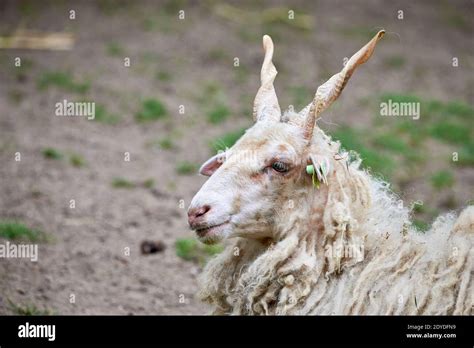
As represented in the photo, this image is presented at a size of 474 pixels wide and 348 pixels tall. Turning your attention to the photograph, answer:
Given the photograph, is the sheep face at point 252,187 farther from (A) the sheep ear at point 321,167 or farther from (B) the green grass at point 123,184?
(B) the green grass at point 123,184

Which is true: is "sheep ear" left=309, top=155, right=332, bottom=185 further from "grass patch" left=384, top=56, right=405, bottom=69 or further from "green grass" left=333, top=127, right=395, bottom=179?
"grass patch" left=384, top=56, right=405, bottom=69

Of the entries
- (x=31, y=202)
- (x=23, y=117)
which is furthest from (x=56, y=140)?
(x=31, y=202)

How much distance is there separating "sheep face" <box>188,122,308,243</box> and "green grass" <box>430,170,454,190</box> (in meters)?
4.85

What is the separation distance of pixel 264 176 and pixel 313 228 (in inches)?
17.3

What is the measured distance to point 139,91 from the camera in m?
11.5

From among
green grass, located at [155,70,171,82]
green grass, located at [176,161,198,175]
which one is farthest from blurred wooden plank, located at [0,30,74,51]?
green grass, located at [176,161,198,175]

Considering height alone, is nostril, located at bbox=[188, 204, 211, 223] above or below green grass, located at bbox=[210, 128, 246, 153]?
below

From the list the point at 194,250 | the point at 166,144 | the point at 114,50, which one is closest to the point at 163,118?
the point at 166,144

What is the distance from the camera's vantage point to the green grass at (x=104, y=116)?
1054 centimetres

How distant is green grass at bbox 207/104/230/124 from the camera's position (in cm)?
1074

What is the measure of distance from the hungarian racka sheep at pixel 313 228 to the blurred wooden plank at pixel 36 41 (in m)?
8.57

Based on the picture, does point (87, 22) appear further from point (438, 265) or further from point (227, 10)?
point (438, 265)

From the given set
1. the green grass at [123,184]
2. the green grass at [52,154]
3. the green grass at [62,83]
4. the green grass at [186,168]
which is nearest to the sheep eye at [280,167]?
the green grass at [123,184]
